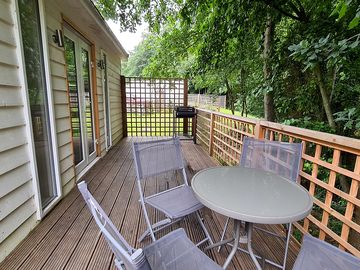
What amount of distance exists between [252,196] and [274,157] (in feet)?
2.26

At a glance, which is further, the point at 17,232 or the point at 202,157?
the point at 202,157

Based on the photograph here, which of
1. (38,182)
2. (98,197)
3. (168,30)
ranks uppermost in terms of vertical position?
(168,30)

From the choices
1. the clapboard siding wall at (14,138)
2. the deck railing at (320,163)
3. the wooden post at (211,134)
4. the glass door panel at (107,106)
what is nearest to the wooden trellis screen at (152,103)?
the deck railing at (320,163)

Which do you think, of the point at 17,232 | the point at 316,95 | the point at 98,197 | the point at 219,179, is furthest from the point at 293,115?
the point at 17,232

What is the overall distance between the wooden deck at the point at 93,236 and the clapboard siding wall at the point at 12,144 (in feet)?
0.58

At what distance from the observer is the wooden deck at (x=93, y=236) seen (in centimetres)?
153

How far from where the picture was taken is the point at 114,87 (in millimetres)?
5422

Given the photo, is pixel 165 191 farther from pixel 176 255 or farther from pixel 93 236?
pixel 176 255

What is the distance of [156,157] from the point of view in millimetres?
1968

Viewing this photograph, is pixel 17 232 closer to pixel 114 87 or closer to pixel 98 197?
pixel 98 197

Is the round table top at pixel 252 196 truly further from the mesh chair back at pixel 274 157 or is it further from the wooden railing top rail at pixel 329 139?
the wooden railing top rail at pixel 329 139

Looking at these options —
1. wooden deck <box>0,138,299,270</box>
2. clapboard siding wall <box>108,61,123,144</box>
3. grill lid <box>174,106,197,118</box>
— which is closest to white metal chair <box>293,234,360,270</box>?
wooden deck <box>0,138,299,270</box>

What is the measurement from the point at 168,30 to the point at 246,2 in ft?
11.0

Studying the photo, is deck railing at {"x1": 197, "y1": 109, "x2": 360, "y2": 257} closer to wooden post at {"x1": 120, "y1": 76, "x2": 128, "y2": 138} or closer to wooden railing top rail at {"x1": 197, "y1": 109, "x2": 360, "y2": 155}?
wooden railing top rail at {"x1": 197, "y1": 109, "x2": 360, "y2": 155}
